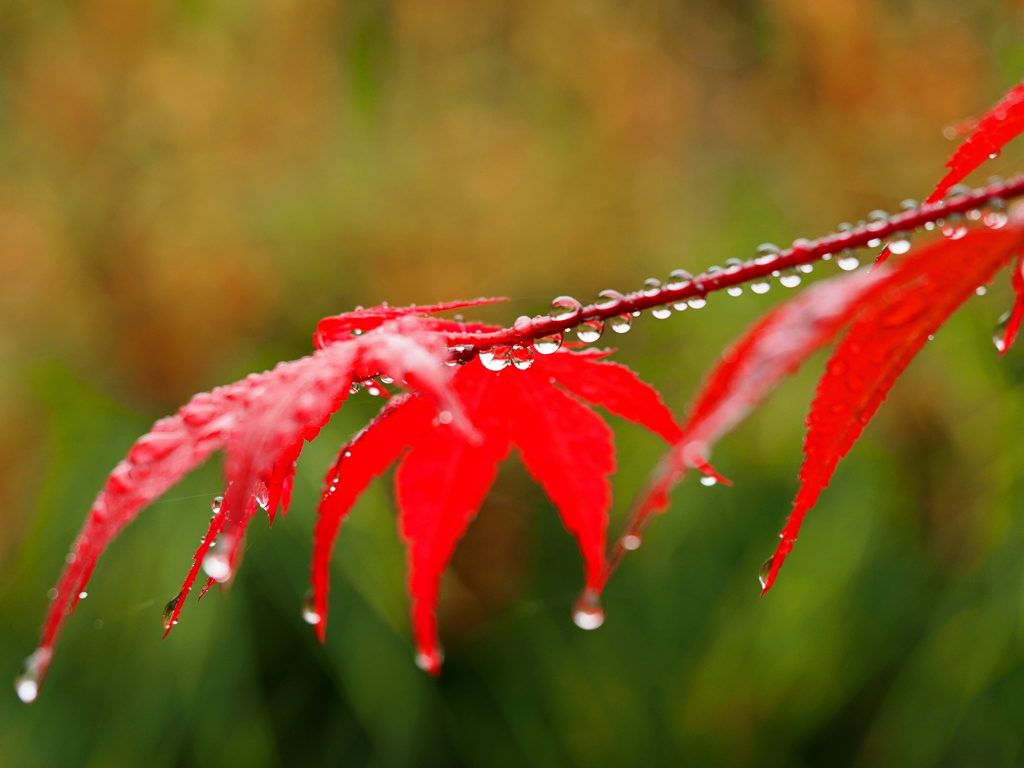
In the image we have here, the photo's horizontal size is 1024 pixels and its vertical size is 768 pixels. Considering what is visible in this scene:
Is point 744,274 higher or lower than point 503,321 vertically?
lower

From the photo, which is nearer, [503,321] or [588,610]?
[588,610]

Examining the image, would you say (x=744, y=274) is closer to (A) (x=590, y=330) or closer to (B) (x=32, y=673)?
(A) (x=590, y=330)

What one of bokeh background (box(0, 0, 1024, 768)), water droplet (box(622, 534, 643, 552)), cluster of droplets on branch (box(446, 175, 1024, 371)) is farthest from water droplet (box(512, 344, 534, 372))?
bokeh background (box(0, 0, 1024, 768))

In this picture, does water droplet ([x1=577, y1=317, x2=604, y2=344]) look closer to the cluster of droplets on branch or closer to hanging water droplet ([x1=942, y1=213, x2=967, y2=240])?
the cluster of droplets on branch

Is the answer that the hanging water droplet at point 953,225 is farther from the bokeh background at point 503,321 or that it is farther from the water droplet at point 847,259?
the bokeh background at point 503,321

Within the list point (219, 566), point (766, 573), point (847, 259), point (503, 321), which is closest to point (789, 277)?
point (847, 259)

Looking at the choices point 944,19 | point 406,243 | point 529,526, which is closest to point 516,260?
point 406,243
